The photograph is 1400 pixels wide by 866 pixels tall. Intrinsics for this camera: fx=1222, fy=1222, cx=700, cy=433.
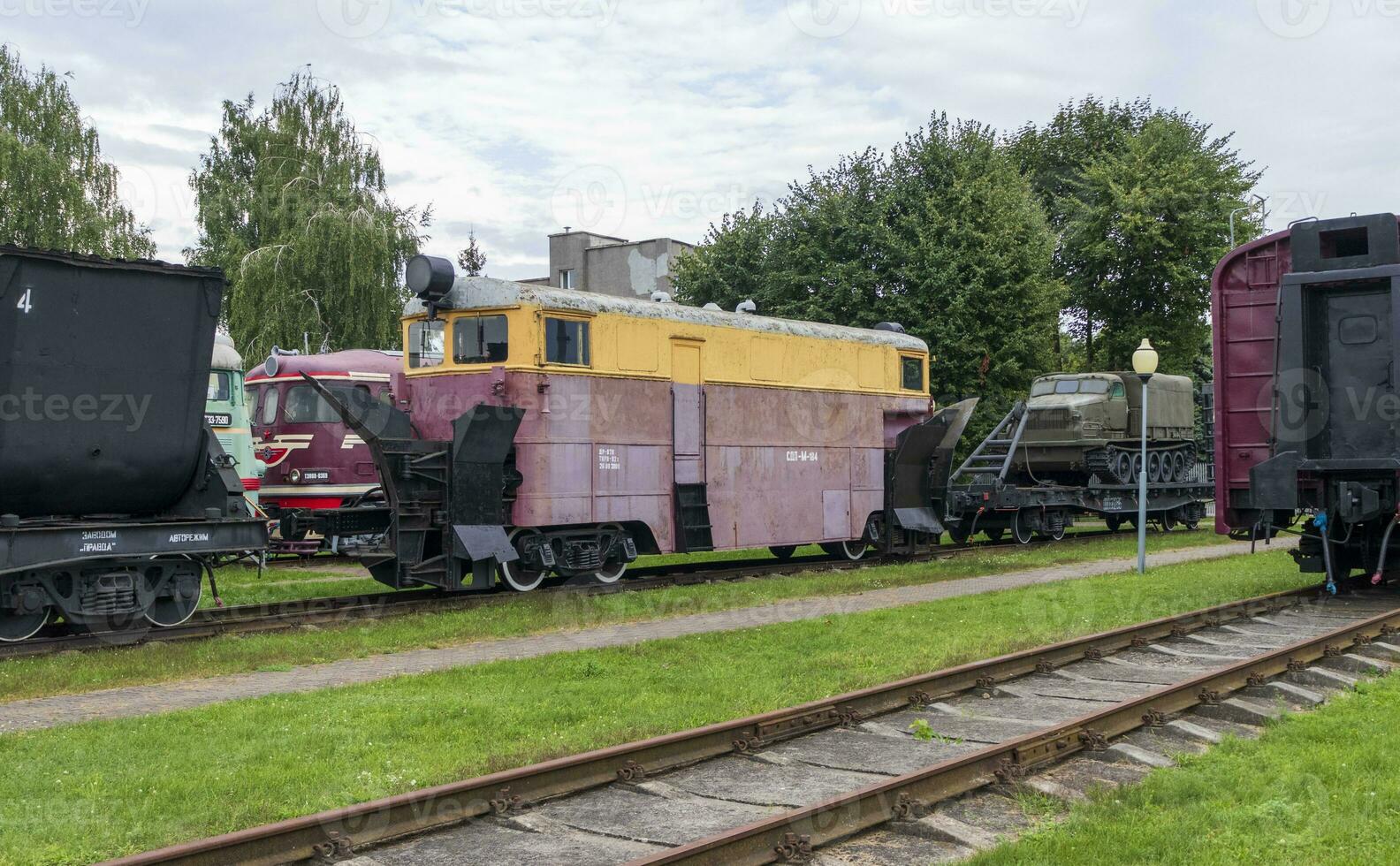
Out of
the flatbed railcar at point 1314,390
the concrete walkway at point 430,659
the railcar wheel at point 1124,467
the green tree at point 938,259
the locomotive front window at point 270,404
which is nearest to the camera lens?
the concrete walkway at point 430,659

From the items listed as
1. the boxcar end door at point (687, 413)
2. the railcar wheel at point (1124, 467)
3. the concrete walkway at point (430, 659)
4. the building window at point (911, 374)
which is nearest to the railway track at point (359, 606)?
the boxcar end door at point (687, 413)

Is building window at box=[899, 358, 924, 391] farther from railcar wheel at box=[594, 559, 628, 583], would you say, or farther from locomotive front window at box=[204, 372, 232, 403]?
locomotive front window at box=[204, 372, 232, 403]

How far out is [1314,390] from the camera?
1378cm

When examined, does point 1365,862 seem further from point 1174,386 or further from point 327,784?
point 1174,386

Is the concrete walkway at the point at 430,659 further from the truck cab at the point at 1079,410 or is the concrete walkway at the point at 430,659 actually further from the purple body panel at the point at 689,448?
the truck cab at the point at 1079,410

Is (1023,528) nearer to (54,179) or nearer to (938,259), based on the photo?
(938,259)

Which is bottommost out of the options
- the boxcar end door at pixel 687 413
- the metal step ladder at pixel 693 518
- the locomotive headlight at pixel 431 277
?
the metal step ladder at pixel 693 518

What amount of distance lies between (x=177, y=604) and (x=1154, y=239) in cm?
3043

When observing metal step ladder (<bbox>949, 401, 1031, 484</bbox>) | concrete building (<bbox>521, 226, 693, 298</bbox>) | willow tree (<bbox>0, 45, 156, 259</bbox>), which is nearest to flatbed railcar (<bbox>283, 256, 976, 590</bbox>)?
metal step ladder (<bbox>949, 401, 1031, 484</bbox>)

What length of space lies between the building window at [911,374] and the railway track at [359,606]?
10.0 feet

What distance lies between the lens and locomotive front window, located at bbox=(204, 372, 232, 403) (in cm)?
1903

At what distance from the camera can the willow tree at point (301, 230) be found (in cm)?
3638

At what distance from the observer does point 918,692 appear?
8766 millimetres

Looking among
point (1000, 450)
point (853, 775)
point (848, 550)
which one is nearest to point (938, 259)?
point (1000, 450)
